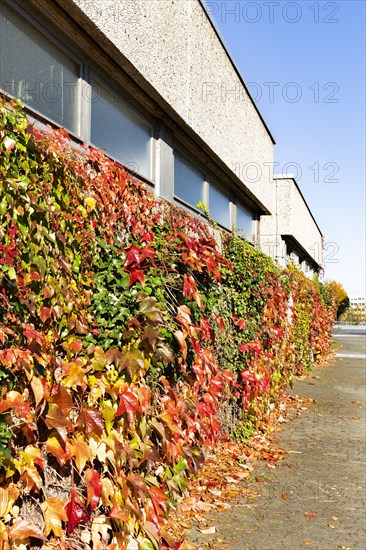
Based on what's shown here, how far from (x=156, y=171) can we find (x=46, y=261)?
3.29 meters

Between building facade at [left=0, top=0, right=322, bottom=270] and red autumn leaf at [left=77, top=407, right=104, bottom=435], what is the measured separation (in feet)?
6.39

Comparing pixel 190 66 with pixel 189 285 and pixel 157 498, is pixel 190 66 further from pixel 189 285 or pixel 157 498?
pixel 157 498

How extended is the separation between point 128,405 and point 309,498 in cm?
231

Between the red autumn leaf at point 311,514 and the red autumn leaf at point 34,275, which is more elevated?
the red autumn leaf at point 34,275

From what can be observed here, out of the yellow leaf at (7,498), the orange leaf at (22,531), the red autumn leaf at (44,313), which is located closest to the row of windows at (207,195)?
the red autumn leaf at (44,313)

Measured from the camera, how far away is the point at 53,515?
2447mm

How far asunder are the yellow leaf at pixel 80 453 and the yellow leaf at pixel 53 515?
18cm

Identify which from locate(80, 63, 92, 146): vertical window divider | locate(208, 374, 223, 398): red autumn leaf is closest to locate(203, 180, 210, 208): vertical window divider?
locate(80, 63, 92, 146): vertical window divider

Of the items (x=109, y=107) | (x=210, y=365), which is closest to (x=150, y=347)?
(x=210, y=365)

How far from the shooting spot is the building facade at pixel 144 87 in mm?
3662

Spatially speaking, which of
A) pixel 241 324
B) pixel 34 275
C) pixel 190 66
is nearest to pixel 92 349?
pixel 34 275

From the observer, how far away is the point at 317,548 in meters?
3.49

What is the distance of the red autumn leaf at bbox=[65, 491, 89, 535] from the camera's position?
2.60 metres

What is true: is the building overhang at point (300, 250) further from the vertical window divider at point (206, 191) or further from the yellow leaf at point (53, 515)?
the yellow leaf at point (53, 515)
